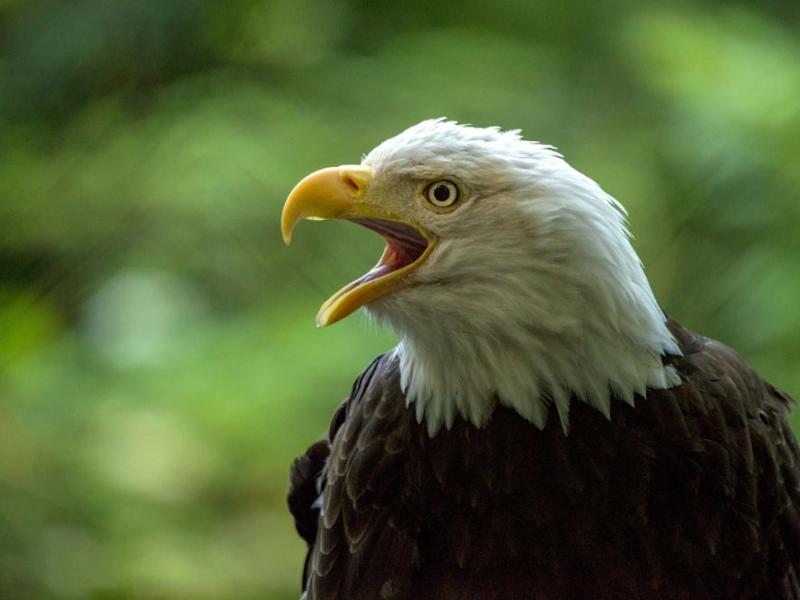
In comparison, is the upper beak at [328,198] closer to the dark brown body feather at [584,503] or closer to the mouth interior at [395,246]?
the mouth interior at [395,246]

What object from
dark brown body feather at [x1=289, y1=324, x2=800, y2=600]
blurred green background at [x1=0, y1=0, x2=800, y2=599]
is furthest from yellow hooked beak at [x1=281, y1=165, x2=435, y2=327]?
blurred green background at [x1=0, y1=0, x2=800, y2=599]

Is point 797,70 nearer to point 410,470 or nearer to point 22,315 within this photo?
point 410,470

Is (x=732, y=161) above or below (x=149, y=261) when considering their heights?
below

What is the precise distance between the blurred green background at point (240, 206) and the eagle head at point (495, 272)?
0.76 metres

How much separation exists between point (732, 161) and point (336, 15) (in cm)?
132

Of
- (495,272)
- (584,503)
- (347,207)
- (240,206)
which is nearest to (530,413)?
(584,503)

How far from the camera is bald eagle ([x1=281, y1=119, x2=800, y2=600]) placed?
103 inches

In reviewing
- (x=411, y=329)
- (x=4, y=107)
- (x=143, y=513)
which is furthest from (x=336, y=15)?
(x=143, y=513)

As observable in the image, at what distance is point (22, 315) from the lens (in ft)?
11.4

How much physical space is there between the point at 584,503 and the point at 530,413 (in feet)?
0.76

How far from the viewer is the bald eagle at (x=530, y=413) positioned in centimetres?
261

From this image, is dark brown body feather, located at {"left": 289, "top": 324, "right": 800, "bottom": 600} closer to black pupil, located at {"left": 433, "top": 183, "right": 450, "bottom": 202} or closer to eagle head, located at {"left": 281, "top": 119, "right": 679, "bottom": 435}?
eagle head, located at {"left": 281, "top": 119, "right": 679, "bottom": 435}

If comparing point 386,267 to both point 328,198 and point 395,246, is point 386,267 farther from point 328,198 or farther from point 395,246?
point 328,198

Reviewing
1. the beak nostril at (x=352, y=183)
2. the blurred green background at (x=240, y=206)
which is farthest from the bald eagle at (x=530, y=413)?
the blurred green background at (x=240, y=206)
